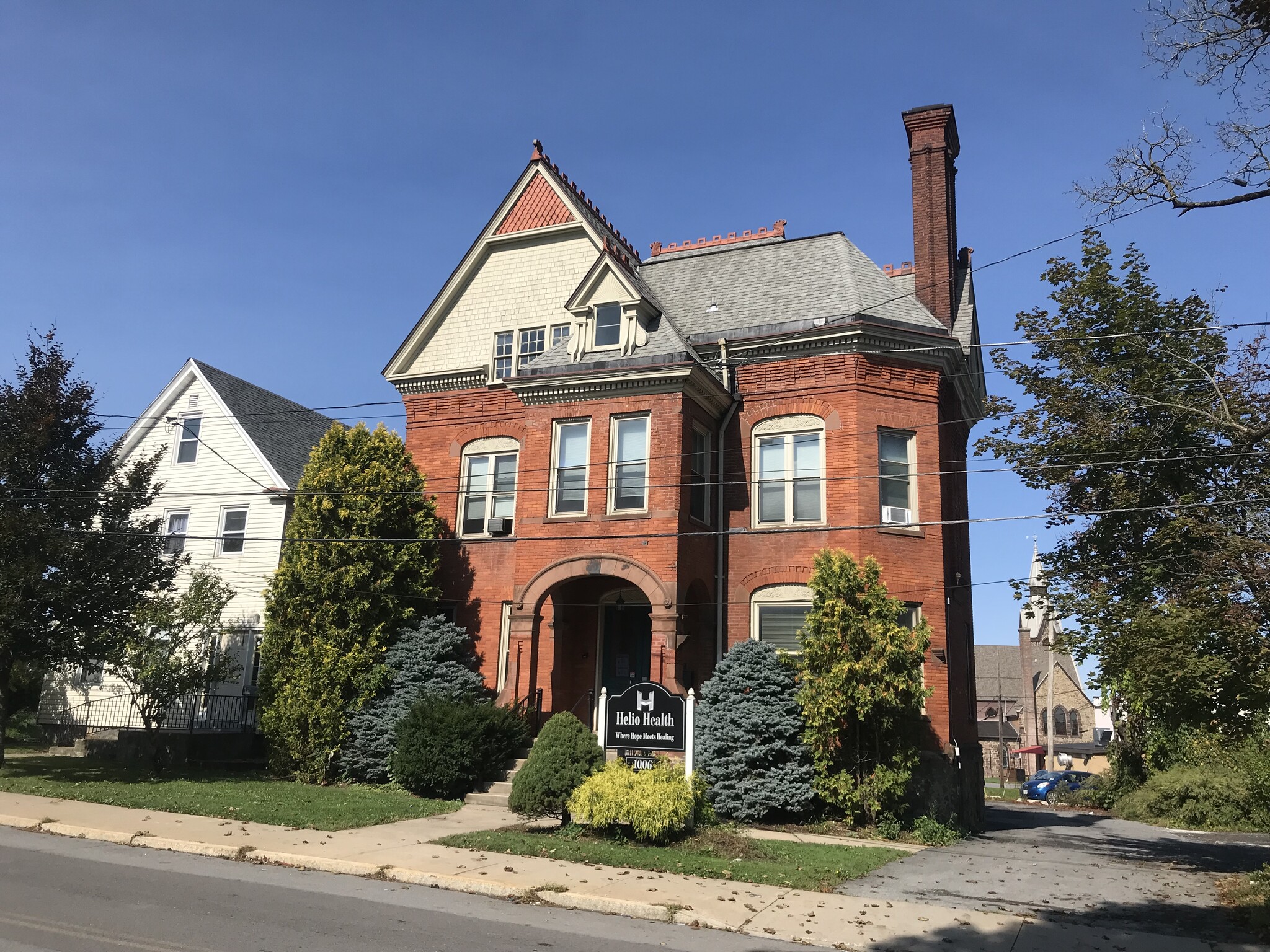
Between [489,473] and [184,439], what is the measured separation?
13737 millimetres

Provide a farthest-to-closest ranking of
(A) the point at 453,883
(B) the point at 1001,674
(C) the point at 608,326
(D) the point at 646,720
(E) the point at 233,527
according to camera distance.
A: 1. (B) the point at 1001,674
2. (E) the point at 233,527
3. (C) the point at 608,326
4. (D) the point at 646,720
5. (A) the point at 453,883

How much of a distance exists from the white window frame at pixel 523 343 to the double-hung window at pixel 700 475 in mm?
4875

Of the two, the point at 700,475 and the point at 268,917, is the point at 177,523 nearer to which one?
the point at 700,475

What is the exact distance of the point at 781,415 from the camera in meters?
20.9

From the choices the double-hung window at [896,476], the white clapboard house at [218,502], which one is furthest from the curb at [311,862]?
the white clapboard house at [218,502]

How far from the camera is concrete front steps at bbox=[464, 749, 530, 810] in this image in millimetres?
17141

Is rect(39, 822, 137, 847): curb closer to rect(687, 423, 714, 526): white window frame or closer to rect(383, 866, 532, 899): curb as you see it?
rect(383, 866, 532, 899): curb

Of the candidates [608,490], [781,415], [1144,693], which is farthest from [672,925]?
[781,415]

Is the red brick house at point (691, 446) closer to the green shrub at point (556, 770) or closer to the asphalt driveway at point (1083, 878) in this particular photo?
the asphalt driveway at point (1083, 878)

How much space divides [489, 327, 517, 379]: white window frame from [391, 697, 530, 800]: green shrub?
8.53m

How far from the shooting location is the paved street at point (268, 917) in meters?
7.71

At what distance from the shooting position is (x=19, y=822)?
13.6 metres

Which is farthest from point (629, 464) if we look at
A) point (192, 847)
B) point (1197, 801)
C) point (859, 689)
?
point (1197, 801)

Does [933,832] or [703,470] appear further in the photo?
[703,470]
